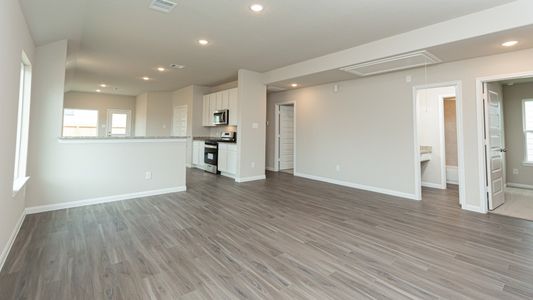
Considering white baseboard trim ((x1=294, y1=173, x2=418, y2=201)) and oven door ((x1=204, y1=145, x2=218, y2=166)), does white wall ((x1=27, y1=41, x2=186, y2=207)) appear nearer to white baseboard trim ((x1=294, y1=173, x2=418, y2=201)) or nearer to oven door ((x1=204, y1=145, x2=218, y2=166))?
oven door ((x1=204, y1=145, x2=218, y2=166))

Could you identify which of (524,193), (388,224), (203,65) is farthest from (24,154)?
(524,193)

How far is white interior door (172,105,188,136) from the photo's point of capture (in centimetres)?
818

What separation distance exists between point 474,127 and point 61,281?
17.1ft

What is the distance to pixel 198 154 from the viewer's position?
743cm

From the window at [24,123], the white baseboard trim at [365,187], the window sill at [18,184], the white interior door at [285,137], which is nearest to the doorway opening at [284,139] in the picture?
the white interior door at [285,137]

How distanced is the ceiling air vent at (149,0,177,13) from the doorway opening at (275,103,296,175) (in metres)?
4.61

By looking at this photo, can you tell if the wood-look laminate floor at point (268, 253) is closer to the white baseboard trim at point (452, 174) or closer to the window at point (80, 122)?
the white baseboard trim at point (452, 174)

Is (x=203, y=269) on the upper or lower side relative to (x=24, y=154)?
lower

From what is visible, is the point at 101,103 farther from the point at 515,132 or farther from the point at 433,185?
the point at 515,132

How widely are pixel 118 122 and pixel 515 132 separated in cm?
1218

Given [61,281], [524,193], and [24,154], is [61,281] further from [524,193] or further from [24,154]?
[524,193]

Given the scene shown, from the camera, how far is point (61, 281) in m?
1.81

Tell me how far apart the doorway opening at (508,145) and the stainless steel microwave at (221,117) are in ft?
16.9

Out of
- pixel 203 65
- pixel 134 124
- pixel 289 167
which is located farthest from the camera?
pixel 134 124
